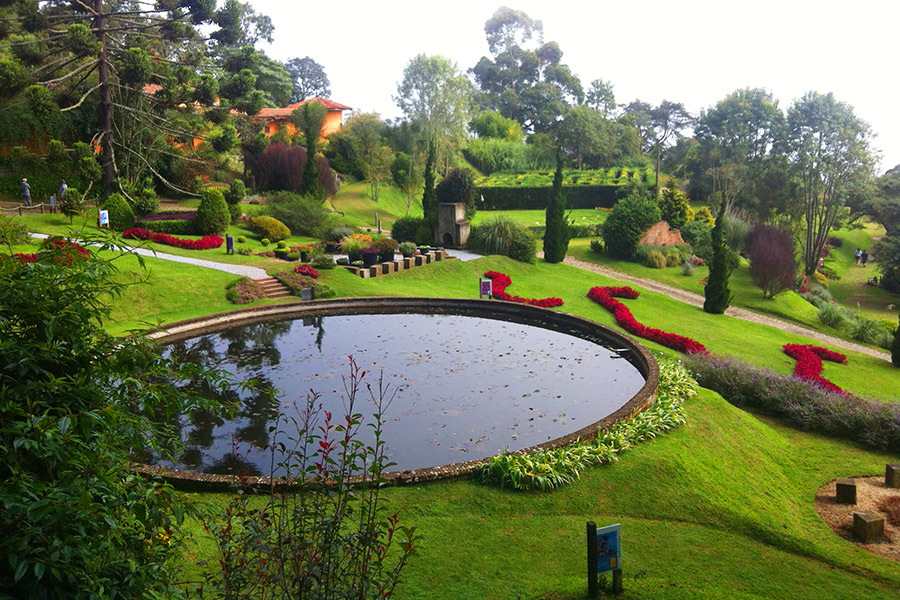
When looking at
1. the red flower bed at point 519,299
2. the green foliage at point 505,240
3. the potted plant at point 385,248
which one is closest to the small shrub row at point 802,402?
the red flower bed at point 519,299

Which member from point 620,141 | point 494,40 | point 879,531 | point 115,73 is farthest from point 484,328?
point 494,40

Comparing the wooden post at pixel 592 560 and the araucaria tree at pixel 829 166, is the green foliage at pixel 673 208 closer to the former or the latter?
the araucaria tree at pixel 829 166

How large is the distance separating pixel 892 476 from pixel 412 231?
66.4 feet

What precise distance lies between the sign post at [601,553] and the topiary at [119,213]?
2301cm

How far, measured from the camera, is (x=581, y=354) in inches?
560

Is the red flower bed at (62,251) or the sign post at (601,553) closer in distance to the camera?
the red flower bed at (62,251)

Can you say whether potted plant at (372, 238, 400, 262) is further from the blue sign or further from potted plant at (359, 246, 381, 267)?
the blue sign

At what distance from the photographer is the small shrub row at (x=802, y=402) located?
10852mm

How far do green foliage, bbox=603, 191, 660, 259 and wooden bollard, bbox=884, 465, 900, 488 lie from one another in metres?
19.7

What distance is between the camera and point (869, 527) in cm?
740

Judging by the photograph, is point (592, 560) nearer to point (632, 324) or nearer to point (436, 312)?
point (632, 324)

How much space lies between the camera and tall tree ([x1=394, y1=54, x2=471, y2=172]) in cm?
4809

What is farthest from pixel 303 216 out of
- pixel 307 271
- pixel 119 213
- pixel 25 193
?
pixel 25 193

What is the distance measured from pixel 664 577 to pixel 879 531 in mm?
3570
